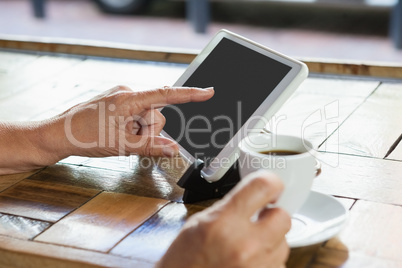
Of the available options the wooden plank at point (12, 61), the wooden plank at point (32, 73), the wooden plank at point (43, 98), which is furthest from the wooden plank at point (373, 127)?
the wooden plank at point (12, 61)

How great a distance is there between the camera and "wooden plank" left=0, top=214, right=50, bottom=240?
90 centimetres

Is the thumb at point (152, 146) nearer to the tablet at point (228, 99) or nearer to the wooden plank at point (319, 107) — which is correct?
the tablet at point (228, 99)

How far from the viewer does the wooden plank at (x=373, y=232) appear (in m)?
0.82

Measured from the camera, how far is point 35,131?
1126 mm

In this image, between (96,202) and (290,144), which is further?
(96,202)

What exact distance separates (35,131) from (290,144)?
46 centimetres

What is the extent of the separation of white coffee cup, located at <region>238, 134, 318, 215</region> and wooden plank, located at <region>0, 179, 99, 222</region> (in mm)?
267

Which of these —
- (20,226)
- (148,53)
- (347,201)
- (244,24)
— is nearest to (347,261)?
(347,201)

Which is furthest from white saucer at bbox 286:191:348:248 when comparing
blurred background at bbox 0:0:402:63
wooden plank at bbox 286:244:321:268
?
blurred background at bbox 0:0:402:63

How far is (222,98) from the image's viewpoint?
1046 millimetres

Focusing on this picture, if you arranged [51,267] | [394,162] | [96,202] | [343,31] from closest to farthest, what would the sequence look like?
[51,267] < [96,202] < [394,162] < [343,31]

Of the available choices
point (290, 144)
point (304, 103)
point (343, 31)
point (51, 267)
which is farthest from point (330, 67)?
point (343, 31)

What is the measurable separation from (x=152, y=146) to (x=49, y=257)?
311mm

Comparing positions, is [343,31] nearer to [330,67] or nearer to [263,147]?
[330,67]
